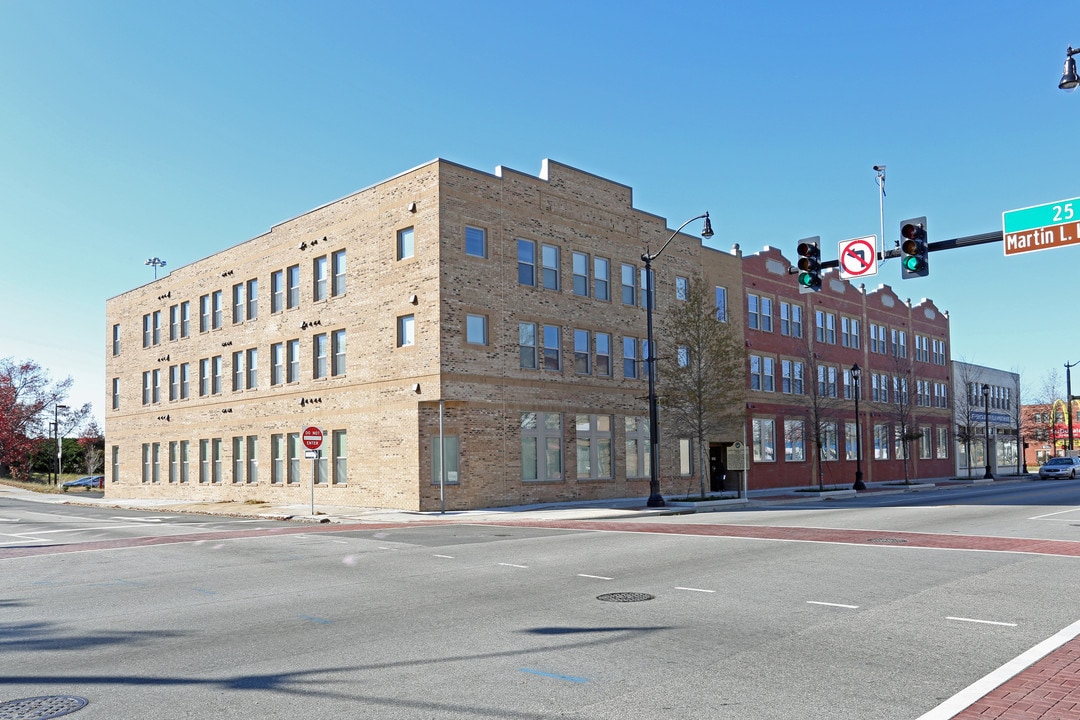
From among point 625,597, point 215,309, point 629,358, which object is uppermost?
point 215,309

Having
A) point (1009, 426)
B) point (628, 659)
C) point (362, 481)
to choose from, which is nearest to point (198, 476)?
point (362, 481)

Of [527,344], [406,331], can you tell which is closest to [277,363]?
[406,331]

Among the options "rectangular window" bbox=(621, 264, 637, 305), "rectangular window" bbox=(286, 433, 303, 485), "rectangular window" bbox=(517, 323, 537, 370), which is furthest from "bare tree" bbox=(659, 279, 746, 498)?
"rectangular window" bbox=(286, 433, 303, 485)

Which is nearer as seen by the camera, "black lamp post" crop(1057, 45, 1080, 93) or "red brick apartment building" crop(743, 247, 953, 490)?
"black lamp post" crop(1057, 45, 1080, 93)

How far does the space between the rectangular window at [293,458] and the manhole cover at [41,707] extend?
97.0 feet

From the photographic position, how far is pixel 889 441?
56.5 metres

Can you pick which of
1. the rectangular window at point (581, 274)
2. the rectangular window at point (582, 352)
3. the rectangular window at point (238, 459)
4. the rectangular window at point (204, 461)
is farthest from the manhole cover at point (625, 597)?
the rectangular window at point (204, 461)

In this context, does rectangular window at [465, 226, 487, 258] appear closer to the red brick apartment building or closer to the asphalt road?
the asphalt road

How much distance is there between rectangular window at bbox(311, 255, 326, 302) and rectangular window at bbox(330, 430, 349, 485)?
18.4 ft

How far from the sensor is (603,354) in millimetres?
35688

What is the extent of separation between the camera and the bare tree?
3338cm

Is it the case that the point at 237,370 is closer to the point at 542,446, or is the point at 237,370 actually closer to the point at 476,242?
the point at 476,242

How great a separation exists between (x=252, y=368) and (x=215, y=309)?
4942 millimetres

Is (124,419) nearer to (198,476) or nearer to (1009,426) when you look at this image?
(198,476)
